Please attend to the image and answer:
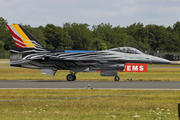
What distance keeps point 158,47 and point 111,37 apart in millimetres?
23280

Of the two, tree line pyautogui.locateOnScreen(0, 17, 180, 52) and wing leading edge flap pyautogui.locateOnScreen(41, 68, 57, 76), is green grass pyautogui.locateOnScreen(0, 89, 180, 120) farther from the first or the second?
tree line pyautogui.locateOnScreen(0, 17, 180, 52)

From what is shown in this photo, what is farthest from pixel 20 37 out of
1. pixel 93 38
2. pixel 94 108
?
pixel 93 38

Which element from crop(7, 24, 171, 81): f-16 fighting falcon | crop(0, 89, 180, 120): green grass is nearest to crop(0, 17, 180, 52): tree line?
crop(7, 24, 171, 81): f-16 fighting falcon

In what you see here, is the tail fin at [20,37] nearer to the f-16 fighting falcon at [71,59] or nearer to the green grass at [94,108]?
the f-16 fighting falcon at [71,59]

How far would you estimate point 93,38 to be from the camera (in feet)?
411

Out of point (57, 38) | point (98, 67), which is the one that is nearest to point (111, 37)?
point (57, 38)

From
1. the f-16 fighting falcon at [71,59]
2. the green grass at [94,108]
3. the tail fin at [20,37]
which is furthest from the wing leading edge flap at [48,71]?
the green grass at [94,108]

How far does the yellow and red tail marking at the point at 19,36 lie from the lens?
24.2 m

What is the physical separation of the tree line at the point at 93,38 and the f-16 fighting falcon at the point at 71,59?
65991mm

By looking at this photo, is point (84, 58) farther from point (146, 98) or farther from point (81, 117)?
point (81, 117)

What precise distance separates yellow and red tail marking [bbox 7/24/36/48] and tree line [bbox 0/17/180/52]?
6707cm

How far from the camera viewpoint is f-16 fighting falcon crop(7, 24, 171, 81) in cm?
2381

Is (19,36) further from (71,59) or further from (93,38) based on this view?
(93,38)

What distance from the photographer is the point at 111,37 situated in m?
139
